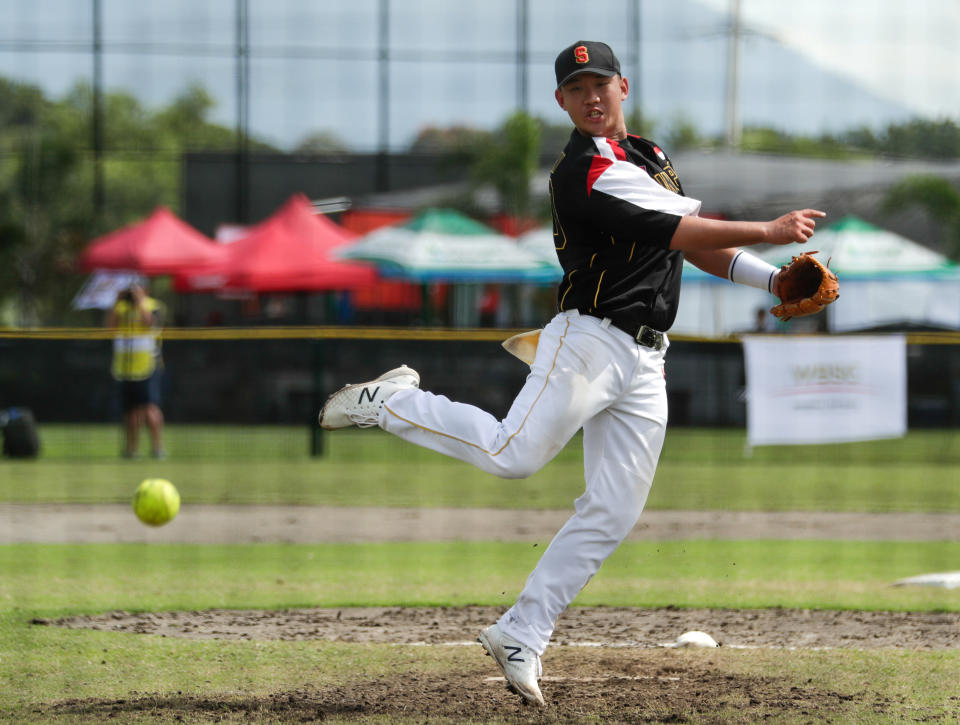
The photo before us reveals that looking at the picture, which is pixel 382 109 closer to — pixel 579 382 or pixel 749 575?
pixel 749 575

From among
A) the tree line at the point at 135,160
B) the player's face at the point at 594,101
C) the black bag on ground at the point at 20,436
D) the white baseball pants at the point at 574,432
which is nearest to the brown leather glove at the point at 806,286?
the white baseball pants at the point at 574,432

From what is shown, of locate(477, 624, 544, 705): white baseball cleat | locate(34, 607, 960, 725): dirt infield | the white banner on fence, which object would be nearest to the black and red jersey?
locate(477, 624, 544, 705): white baseball cleat

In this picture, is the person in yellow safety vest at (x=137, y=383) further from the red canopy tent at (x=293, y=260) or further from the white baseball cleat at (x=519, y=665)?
the white baseball cleat at (x=519, y=665)

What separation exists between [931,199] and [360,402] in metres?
21.1

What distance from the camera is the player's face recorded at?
15.0ft

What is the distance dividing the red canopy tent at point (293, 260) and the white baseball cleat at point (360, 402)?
16023 millimetres

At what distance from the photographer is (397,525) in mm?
10430

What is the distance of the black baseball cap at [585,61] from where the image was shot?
450cm

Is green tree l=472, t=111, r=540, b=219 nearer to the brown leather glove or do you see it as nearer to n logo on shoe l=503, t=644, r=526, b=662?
the brown leather glove

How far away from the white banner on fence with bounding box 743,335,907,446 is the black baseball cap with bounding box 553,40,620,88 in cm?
912

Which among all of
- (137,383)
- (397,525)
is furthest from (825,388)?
(137,383)

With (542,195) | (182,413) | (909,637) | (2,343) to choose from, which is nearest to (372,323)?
(542,195)

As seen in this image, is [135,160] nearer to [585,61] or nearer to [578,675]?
[578,675]

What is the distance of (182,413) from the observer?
15.8 m
